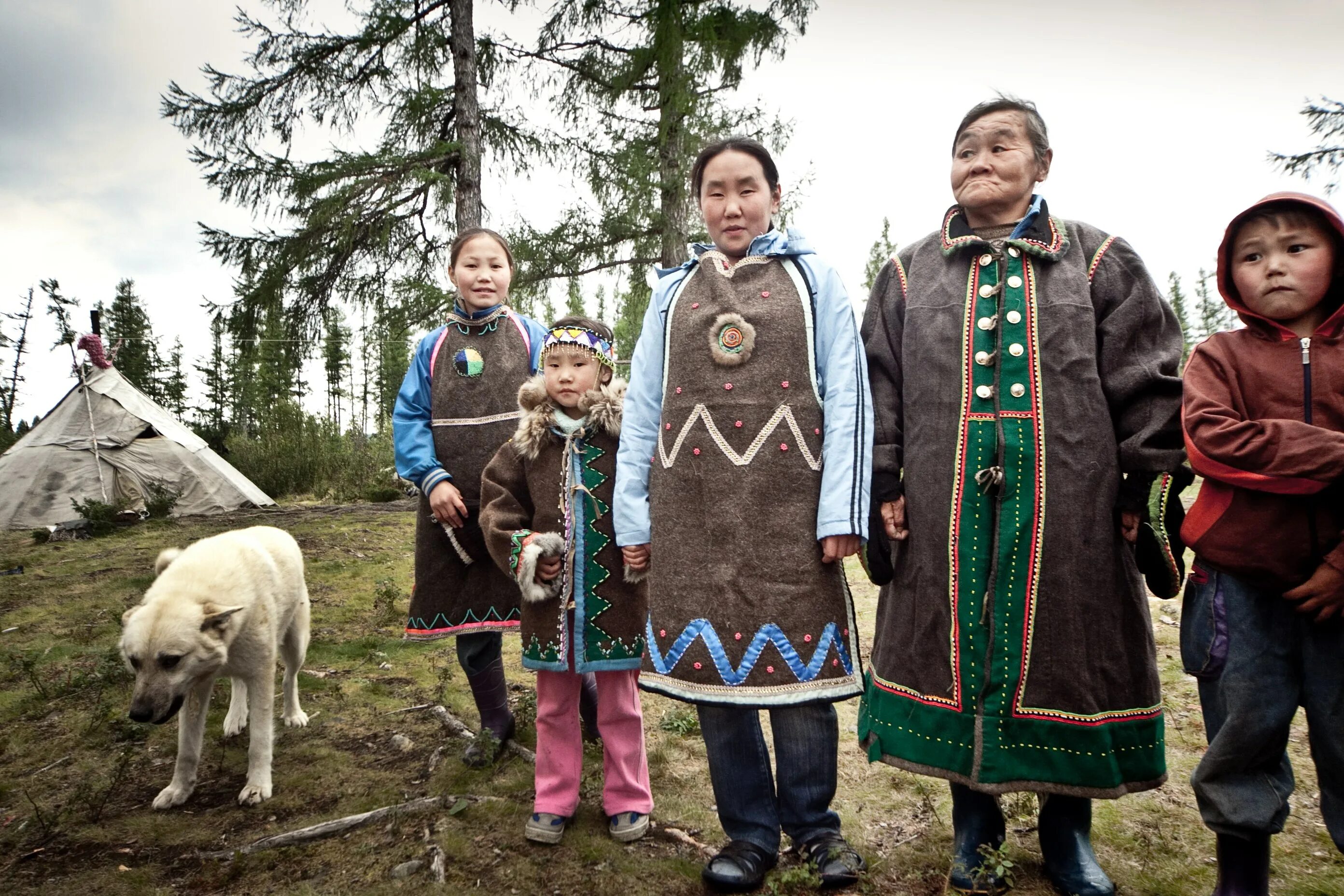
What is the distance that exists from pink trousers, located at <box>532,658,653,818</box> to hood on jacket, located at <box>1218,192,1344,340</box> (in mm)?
2217

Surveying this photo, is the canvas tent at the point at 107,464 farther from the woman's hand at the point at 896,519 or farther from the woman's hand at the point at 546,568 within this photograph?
the woman's hand at the point at 896,519

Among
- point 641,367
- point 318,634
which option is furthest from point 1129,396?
point 318,634

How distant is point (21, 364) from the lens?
37906 mm

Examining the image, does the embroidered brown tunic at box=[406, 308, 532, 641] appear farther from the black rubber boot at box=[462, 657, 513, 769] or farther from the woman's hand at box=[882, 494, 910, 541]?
the woman's hand at box=[882, 494, 910, 541]

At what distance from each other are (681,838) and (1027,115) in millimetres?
2713

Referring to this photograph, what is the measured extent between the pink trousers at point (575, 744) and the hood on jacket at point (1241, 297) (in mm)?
2217

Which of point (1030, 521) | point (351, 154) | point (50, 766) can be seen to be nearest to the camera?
point (1030, 521)

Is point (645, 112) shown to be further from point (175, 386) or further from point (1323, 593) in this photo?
point (175, 386)

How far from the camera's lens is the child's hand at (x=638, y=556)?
2.58 m

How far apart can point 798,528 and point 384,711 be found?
296 cm

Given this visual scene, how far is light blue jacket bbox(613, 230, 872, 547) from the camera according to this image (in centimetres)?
225

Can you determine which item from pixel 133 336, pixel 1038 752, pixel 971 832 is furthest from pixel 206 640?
pixel 133 336

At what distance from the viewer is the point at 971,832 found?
2320 mm

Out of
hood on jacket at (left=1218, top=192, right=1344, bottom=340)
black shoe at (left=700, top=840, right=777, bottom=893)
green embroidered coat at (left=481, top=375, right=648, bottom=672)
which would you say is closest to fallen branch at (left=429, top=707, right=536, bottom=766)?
green embroidered coat at (left=481, top=375, right=648, bottom=672)
